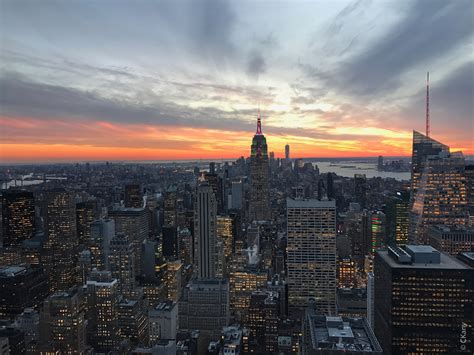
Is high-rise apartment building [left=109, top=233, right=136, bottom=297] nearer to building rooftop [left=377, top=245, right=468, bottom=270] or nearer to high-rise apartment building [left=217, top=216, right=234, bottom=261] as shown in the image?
high-rise apartment building [left=217, top=216, right=234, bottom=261]

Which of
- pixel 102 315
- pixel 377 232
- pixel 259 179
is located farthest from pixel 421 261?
pixel 259 179

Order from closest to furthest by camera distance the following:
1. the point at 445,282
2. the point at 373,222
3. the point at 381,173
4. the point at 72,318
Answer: the point at 445,282
the point at 72,318
the point at 373,222
the point at 381,173

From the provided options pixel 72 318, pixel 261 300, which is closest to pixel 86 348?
pixel 72 318

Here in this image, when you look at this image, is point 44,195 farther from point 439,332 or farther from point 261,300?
point 439,332

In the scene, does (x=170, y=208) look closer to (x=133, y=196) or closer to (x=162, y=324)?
(x=133, y=196)

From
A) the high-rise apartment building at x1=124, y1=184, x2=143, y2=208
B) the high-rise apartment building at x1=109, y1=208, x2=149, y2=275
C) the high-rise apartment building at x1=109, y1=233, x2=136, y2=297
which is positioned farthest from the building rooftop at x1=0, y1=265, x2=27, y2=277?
the high-rise apartment building at x1=124, y1=184, x2=143, y2=208

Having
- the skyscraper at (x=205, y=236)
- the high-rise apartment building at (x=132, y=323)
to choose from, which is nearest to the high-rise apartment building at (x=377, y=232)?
the skyscraper at (x=205, y=236)
